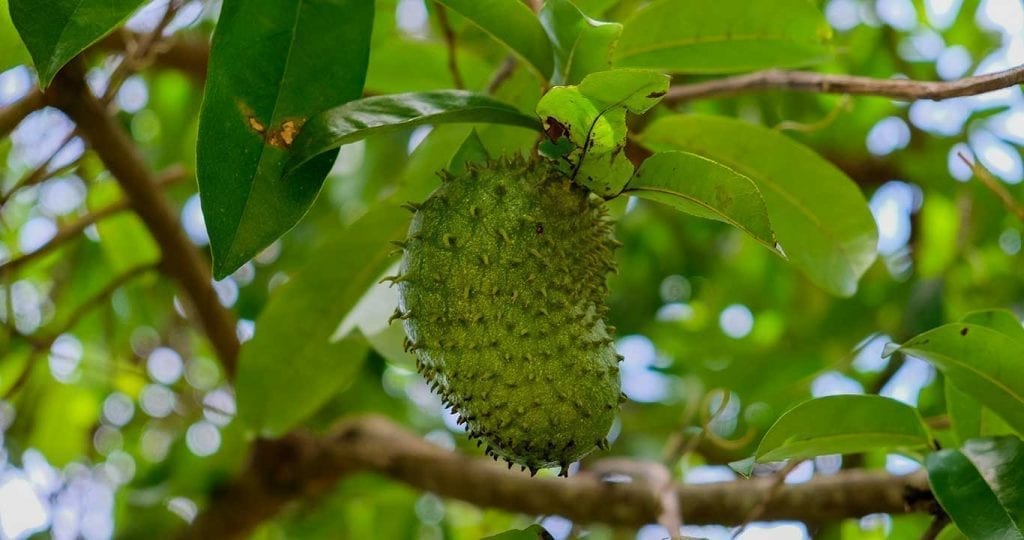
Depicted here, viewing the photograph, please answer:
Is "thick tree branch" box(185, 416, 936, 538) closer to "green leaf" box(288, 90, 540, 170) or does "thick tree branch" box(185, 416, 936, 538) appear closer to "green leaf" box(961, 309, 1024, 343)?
"green leaf" box(961, 309, 1024, 343)

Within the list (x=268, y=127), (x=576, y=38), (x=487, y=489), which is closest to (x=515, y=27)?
(x=576, y=38)

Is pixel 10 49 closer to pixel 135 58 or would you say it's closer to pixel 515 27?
pixel 135 58

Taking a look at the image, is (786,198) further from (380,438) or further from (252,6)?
(380,438)

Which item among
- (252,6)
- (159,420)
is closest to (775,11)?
(252,6)

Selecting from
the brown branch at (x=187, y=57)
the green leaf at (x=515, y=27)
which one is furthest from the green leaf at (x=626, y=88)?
the brown branch at (x=187, y=57)

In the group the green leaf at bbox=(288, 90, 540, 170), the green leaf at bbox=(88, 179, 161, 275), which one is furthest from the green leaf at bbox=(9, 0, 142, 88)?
the green leaf at bbox=(88, 179, 161, 275)

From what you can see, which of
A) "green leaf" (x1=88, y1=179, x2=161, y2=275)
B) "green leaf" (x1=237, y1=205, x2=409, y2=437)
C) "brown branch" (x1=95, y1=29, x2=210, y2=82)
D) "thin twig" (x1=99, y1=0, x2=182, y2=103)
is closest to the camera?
"green leaf" (x1=237, y1=205, x2=409, y2=437)

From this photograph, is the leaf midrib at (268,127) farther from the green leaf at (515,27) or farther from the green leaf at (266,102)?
the green leaf at (515,27)
